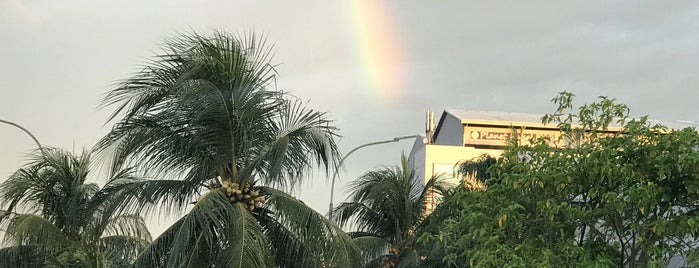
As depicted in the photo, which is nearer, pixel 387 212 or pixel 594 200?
pixel 594 200

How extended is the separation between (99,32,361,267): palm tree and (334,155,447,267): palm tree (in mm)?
7839

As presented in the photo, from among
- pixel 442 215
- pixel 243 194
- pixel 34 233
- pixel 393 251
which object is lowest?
pixel 393 251

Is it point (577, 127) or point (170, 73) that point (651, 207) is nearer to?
point (577, 127)

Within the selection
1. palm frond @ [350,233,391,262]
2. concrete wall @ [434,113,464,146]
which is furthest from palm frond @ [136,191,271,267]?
concrete wall @ [434,113,464,146]

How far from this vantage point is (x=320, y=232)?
10.2 meters

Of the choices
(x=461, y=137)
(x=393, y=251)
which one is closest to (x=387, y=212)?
(x=393, y=251)

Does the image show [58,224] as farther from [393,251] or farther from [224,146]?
[393,251]

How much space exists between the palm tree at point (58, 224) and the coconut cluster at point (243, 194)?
9.52 ft

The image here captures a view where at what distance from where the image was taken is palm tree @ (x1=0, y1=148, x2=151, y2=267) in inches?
516

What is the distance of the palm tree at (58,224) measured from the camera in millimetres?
13102

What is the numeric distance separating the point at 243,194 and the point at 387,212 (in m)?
9.09

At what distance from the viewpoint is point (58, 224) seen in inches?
563

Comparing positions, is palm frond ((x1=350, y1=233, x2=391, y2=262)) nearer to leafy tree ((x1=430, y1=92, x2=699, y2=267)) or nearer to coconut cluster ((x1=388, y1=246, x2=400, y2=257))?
coconut cluster ((x1=388, y1=246, x2=400, y2=257))

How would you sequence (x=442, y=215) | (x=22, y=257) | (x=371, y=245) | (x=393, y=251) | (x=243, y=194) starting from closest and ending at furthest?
(x=243, y=194) < (x=22, y=257) < (x=442, y=215) < (x=371, y=245) < (x=393, y=251)
